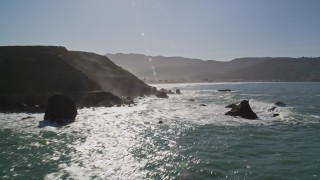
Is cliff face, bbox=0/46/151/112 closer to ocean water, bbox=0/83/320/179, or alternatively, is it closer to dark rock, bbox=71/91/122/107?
dark rock, bbox=71/91/122/107

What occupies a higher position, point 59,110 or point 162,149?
point 59,110

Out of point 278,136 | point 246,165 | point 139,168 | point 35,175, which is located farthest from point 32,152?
point 278,136

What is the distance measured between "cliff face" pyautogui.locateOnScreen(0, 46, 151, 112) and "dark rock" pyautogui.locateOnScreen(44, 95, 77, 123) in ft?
45.4

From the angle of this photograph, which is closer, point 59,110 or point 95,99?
point 59,110

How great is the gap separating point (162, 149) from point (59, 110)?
82.8 ft

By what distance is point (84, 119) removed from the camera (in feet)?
172

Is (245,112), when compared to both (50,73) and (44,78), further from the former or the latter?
(50,73)

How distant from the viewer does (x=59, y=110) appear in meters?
51.0

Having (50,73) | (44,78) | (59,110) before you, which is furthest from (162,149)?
(50,73)

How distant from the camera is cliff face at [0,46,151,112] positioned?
6880cm

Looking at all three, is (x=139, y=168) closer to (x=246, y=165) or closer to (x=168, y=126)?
(x=246, y=165)

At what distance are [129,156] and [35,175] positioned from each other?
828 centimetres

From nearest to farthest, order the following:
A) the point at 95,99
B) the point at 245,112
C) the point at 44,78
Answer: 1. the point at 245,112
2. the point at 95,99
3. the point at 44,78

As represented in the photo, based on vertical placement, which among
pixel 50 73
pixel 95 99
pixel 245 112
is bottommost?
pixel 245 112
